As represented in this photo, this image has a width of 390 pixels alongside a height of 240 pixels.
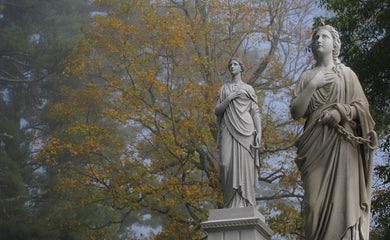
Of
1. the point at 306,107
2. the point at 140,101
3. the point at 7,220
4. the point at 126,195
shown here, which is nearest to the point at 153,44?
the point at 140,101

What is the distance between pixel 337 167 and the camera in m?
4.05

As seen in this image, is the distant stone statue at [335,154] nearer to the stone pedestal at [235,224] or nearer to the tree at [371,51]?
the stone pedestal at [235,224]

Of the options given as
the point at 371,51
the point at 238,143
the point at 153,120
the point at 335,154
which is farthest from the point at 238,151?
the point at 153,120

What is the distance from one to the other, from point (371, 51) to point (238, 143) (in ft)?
14.1

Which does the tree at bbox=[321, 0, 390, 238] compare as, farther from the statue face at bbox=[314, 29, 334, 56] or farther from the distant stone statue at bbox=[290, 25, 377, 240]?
the distant stone statue at bbox=[290, 25, 377, 240]

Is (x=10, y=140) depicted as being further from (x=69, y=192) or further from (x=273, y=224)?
(x=273, y=224)

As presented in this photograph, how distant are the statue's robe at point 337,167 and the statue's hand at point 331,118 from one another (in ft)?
0.16

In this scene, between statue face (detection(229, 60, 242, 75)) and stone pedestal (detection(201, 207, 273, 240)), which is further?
statue face (detection(229, 60, 242, 75))

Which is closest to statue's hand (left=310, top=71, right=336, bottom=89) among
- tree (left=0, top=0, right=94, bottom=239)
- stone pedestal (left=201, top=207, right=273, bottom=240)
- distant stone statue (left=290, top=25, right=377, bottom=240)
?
distant stone statue (left=290, top=25, right=377, bottom=240)

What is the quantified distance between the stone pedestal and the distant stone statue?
2.64 meters

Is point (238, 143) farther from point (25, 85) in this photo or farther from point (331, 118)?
point (25, 85)

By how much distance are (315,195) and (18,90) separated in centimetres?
1990

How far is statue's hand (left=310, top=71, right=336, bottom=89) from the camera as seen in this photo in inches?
169

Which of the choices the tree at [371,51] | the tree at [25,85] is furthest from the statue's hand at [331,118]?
the tree at [25,85]
